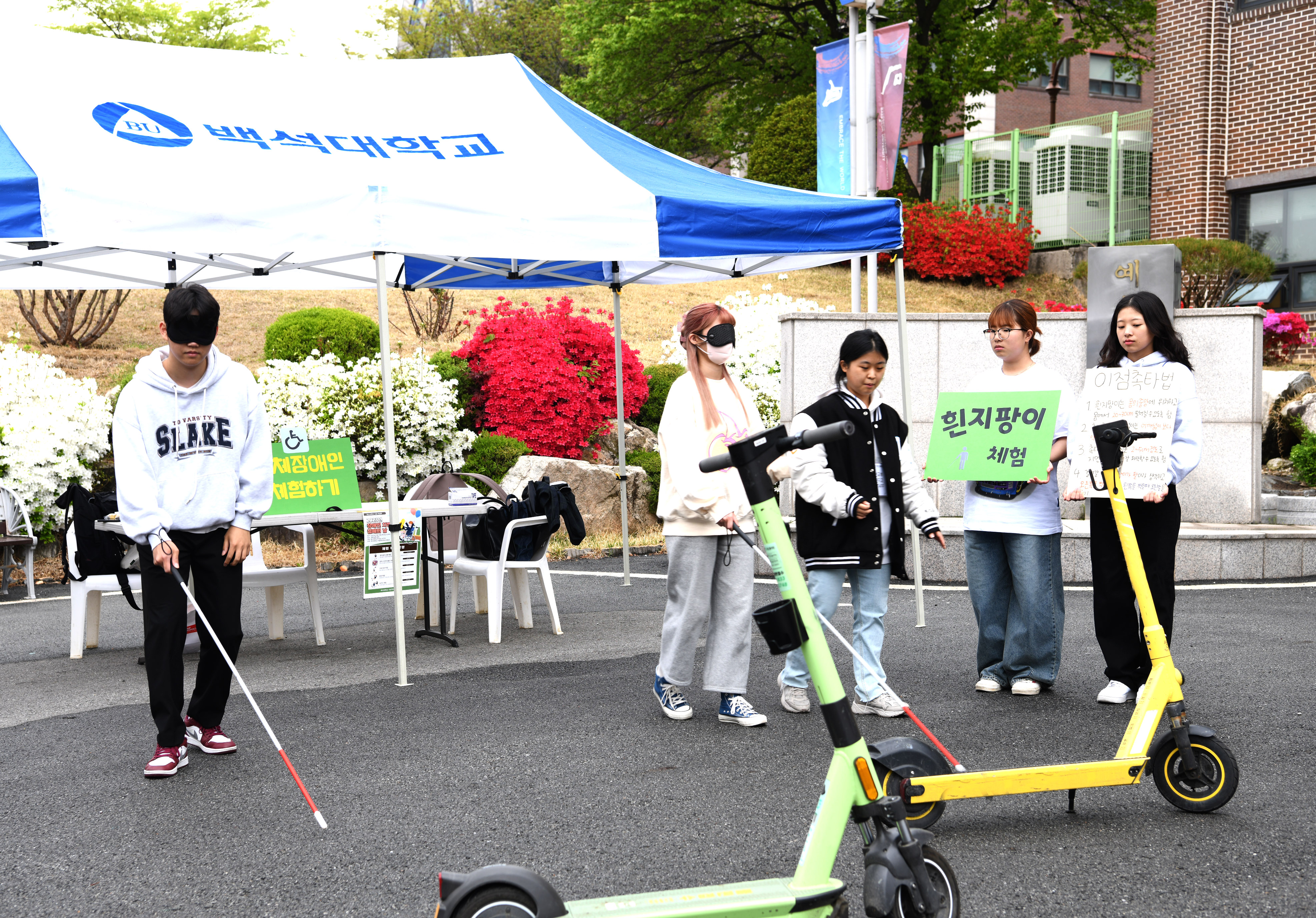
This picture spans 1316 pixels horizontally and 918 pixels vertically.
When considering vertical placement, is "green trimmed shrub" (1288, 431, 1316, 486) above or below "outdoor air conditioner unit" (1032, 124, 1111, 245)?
below

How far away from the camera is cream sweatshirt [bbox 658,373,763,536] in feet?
16.3

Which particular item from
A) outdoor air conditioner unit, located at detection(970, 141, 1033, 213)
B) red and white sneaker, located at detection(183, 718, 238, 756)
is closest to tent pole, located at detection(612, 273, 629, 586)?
red and white sneaker, located at detection(183, 718, 238, 756)

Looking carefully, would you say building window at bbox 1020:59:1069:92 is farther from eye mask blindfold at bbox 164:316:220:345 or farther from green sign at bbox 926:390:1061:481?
eye mask blindfold at bbox 164:316:220:345

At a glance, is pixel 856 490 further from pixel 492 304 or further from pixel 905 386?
pixel 492 304

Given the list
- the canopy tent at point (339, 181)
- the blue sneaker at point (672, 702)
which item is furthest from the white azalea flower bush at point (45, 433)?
the blue sneaker at point (672, 702)

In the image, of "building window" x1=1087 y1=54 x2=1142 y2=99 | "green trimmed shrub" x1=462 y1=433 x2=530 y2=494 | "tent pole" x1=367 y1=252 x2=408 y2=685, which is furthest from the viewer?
"building window" x1=1087 y1=54 x2=1142 y2=99

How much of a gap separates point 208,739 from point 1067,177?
23567 mm

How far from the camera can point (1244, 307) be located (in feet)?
31.4

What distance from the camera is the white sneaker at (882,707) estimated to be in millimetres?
5102

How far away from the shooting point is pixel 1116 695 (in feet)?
17.3

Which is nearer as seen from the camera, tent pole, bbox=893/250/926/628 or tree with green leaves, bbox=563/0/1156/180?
tent pole, bbox=893/250/926/628

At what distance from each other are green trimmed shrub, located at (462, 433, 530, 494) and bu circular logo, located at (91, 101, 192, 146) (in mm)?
6373

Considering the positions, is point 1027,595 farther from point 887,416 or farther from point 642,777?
point 642,777

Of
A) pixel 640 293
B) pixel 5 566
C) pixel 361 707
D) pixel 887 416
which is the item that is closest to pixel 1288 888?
pixel 887 416
